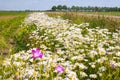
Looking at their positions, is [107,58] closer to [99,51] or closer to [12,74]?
[99,51]

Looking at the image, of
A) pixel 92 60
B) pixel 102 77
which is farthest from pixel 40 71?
pixel 92 60

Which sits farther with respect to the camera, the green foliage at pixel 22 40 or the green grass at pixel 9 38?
the green foliage at pixel 22 40

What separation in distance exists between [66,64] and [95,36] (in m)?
3.12

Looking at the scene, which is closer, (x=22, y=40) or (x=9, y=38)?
(x=22, y=40)

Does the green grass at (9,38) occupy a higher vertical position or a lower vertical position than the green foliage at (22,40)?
lower

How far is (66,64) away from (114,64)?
85cm

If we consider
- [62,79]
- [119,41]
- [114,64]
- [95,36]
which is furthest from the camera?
[95,36]

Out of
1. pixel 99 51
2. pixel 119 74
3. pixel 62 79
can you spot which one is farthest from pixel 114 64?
pixel 62 79

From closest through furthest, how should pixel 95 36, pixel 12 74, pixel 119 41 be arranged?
1. pixel 12 74
2. pixel 119 41
3. pixel 95 36

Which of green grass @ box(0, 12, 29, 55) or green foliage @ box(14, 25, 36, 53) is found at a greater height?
green foliage @ box(14, 25, 36, 53)

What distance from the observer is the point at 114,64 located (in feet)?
18.9

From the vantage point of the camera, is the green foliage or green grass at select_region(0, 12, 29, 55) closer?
green grass at select_region(0, 12, 29, 55)

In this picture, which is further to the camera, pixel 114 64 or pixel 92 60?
pixel 92 60

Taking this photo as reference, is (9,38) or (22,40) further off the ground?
(22,40)
